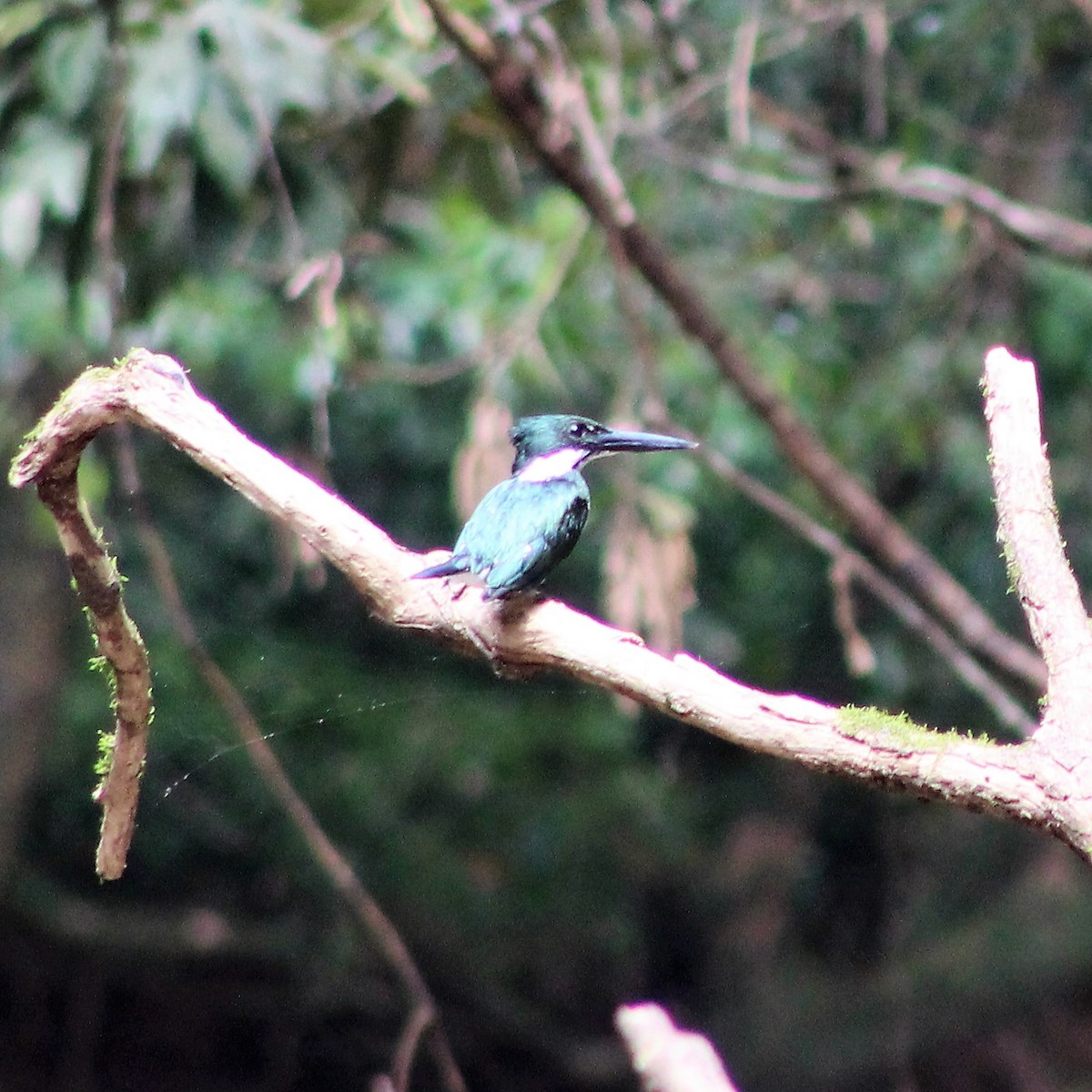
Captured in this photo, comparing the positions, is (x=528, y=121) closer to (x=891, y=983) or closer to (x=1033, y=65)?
(x=1033, y=65)

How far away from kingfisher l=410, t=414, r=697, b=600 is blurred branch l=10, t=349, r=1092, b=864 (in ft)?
0.11

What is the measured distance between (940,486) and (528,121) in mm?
1725

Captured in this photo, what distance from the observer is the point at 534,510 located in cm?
136

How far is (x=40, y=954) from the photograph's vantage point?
3.77 meters

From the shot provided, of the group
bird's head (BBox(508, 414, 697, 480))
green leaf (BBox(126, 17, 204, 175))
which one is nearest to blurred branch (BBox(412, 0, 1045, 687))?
green leaf (BBox(126, 17, 204, 175))

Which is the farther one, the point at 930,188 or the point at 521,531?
the point at 930,188

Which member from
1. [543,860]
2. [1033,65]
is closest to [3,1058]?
[543,860]

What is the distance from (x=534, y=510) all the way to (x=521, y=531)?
64 millimetres

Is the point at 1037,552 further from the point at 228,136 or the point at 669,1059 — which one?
the point at 228,136

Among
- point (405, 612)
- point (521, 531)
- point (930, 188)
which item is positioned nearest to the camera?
point (405, 612)

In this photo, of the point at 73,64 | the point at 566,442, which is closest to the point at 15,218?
the point at 73,64

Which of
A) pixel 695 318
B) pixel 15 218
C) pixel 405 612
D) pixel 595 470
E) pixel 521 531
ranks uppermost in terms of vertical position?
pixel 595 470

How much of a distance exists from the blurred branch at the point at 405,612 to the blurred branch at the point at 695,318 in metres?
1.41

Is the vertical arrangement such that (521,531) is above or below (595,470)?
below
